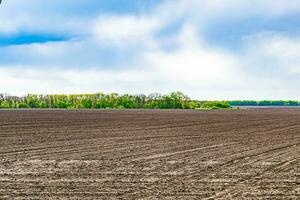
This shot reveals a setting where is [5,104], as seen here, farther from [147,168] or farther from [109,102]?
[147,168]

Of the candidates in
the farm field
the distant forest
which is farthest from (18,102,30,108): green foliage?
the farm field

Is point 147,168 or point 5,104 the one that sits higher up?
point 5,104

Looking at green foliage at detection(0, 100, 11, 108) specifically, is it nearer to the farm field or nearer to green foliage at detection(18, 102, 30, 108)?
green foliage at detection(18, 102, 30, 108)

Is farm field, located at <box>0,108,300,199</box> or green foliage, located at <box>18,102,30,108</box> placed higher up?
green foliage, located at <box>18,102,30,108</box>

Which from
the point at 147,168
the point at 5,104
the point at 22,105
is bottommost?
the point at 147,168

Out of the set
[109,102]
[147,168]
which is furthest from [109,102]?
[147,168]

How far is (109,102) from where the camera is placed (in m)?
116

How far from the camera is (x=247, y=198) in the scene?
11008 mm

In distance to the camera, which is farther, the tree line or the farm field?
the tree line

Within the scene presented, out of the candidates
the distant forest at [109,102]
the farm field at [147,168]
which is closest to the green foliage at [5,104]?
the distant forest at [109,102]

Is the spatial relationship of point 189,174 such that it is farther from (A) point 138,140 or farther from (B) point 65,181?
(A) point 138,140

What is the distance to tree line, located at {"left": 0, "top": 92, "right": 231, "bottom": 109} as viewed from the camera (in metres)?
115

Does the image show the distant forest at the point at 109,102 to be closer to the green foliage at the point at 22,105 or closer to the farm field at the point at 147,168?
the green foliage at the point at 22,105

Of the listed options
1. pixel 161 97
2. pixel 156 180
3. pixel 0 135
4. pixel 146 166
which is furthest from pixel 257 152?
pixel 161 97
